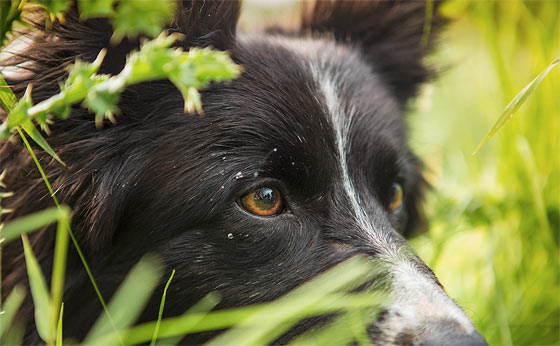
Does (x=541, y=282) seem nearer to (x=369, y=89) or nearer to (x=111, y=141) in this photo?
(x=369, y=89)

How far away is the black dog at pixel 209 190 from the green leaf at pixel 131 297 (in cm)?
5

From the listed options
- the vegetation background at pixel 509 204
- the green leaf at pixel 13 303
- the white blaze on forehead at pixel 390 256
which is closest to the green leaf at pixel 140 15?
the green leaf at pixel 13 303

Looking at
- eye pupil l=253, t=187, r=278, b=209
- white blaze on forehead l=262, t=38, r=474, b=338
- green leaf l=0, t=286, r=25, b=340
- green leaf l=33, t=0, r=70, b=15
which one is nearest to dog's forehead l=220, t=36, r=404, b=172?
white blaze on forehead l=262, t=38, r=474, b=338

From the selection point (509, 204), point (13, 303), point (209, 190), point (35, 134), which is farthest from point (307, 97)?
point (509, 204)

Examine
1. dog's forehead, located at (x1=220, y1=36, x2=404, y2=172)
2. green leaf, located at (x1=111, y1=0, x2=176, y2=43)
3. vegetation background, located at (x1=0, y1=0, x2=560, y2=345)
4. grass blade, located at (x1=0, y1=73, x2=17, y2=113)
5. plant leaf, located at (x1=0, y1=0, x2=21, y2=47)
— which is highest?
green leaf, located at (x1=111, y1=0, x2=176, y2=43)

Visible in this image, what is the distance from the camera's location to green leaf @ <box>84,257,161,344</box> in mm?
1692

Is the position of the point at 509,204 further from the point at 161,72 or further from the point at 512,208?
the point at 161,72

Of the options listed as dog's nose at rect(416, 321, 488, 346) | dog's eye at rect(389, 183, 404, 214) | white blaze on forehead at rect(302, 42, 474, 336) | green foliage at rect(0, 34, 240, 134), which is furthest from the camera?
dog's eye at rect(389, 183, 404, 214)

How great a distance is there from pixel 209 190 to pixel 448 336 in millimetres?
901

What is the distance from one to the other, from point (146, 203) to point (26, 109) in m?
0.71

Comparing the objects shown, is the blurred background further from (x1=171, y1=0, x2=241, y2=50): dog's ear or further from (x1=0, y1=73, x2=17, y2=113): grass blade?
(x1=0, y1=73, x2=17, y2=113): grass blade

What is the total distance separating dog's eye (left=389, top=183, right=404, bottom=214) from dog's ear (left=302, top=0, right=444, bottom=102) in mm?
705

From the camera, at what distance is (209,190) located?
6.95ft

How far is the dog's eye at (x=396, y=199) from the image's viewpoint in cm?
272
